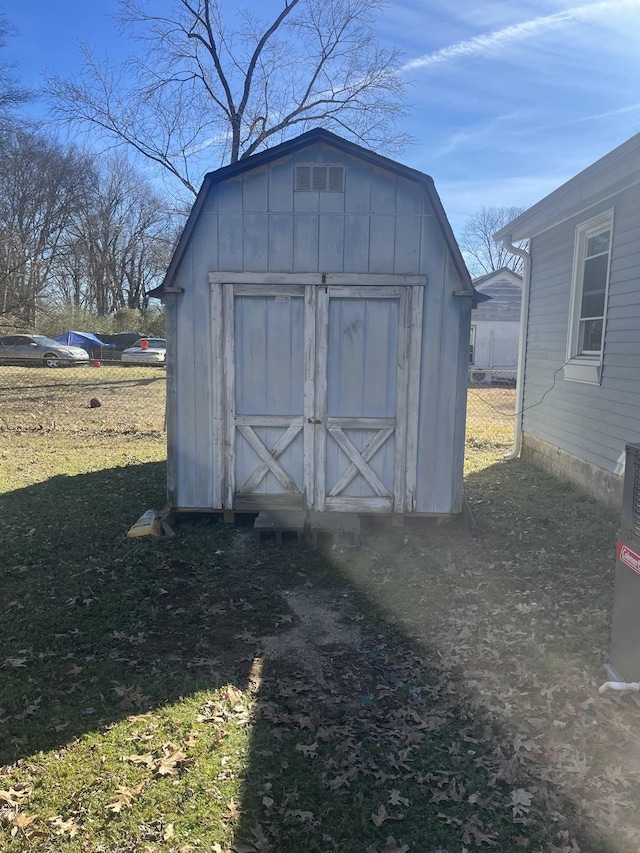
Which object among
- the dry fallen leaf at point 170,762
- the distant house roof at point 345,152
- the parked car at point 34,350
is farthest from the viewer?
the parked car at point 34,350

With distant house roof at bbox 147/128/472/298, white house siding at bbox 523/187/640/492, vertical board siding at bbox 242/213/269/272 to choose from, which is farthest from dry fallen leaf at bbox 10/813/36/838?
white house siding at bbox 523/187/640/492

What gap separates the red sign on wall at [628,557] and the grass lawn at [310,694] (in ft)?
2.48

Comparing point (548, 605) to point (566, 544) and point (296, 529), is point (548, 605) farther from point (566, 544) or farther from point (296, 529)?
point (296, 529)

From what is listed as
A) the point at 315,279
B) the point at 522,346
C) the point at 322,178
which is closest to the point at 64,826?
the point at 315,279

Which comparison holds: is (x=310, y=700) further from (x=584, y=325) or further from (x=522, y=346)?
(x=522, y=346)

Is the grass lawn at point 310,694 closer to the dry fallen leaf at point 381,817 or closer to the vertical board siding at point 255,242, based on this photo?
the dry fallen leaf at point 381,817

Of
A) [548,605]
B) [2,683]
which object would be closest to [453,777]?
[548,605]

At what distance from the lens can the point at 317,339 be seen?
5.91m

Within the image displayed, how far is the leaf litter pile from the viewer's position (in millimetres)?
2490

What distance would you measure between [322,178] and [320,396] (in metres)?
2.05

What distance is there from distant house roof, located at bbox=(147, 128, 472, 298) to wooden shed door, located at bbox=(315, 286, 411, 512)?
598mm

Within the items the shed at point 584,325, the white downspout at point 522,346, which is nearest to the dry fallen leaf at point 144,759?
the shed at point 584,325

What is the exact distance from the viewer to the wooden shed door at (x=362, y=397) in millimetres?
5883

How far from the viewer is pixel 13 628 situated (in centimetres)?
412
